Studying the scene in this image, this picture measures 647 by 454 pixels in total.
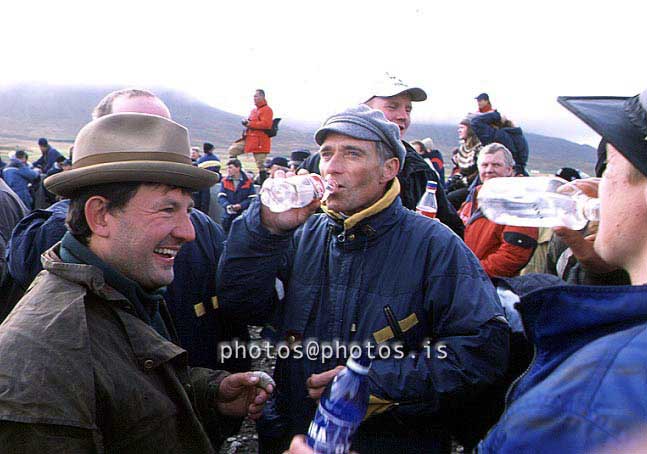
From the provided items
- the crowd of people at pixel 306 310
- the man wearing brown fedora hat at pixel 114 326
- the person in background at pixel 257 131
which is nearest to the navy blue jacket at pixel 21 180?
the person in background at pixel 257 131

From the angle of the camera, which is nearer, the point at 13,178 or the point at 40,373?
the point at 40,373

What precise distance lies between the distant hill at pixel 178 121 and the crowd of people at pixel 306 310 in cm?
3701

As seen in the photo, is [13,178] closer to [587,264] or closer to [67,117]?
[587,264]

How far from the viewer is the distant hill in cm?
4762

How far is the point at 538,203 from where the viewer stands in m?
2.69

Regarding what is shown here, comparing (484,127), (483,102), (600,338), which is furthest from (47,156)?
(600,338)

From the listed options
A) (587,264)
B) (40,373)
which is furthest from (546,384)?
(40,373)

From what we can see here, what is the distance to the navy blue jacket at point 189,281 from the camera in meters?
2.81

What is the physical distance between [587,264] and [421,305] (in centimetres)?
70

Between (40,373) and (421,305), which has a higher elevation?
(40,373)

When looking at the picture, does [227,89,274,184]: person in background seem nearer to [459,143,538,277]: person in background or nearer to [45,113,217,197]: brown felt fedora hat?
[459,143,538,277]: person in background

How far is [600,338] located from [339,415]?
0.82 m

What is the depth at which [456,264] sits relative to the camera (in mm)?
2393

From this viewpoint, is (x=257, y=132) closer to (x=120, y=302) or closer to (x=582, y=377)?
(x=120, y=302)
